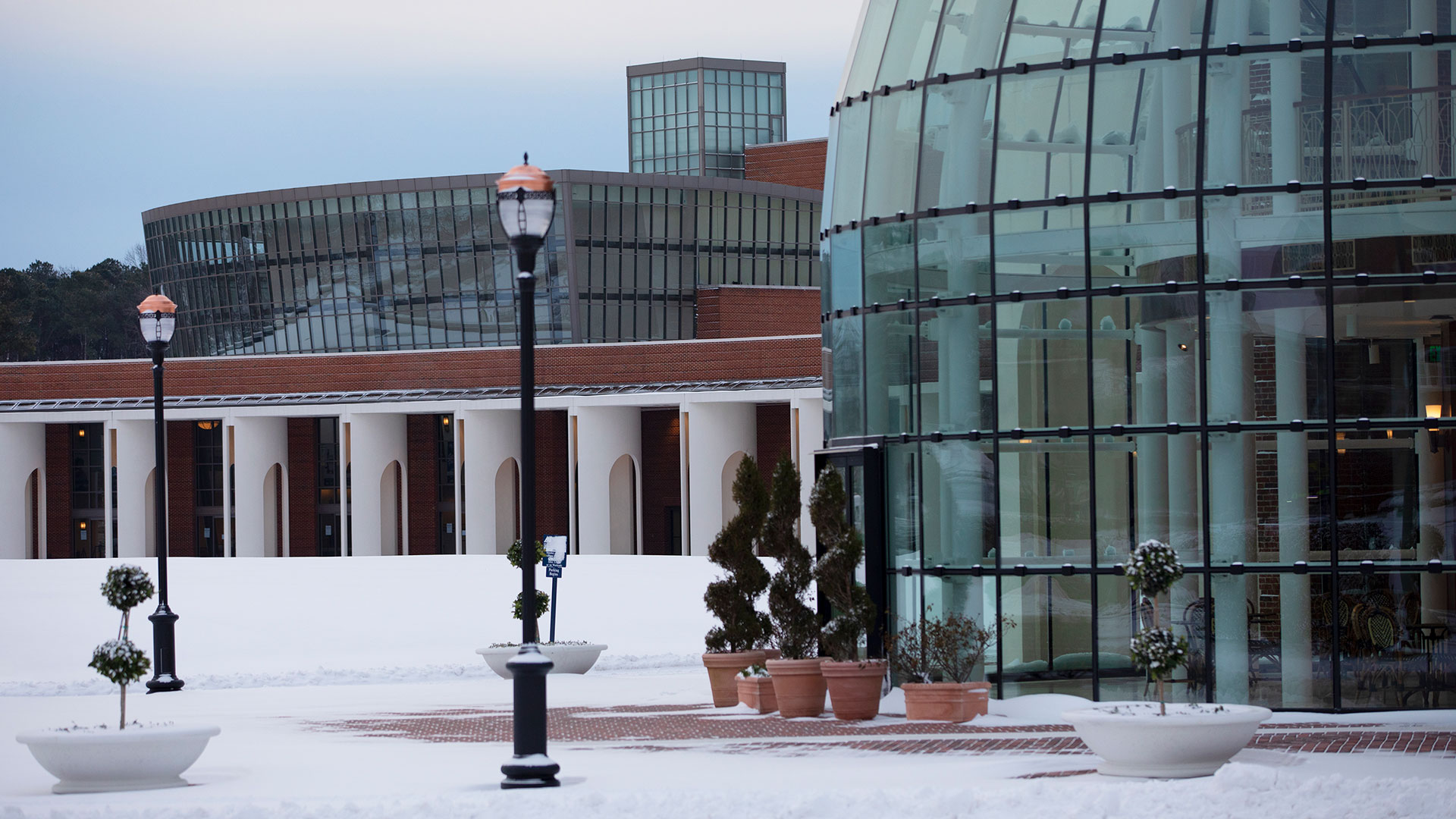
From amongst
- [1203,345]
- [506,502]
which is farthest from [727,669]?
[506,502]

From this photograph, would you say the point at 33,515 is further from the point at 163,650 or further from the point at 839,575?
Result: the point at 839,575

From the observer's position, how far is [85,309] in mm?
118250

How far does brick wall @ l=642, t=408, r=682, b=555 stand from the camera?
62.0 m

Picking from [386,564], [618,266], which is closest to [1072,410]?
[386,564]

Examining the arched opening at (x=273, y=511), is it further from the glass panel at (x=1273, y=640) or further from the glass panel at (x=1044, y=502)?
the glass panel at (x=1273, y=640)

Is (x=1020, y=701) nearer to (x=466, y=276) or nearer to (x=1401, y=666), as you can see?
(x=1401, y=666)

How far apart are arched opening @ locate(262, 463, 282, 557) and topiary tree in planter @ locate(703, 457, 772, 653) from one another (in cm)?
4294

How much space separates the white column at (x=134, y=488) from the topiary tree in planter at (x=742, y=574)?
4427cm

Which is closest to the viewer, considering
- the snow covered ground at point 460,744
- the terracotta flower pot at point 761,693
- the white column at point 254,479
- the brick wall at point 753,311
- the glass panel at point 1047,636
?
the snow covered ground at point 460,744

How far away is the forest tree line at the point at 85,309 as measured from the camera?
117 metres

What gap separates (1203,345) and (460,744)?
846 centimetres

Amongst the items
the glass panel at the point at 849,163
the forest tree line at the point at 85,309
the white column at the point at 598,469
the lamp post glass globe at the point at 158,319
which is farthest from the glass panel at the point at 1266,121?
the forest tree line at the point at 85,309

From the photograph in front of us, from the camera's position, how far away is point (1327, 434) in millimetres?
17766

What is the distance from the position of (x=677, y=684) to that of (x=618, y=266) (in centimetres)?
4623
